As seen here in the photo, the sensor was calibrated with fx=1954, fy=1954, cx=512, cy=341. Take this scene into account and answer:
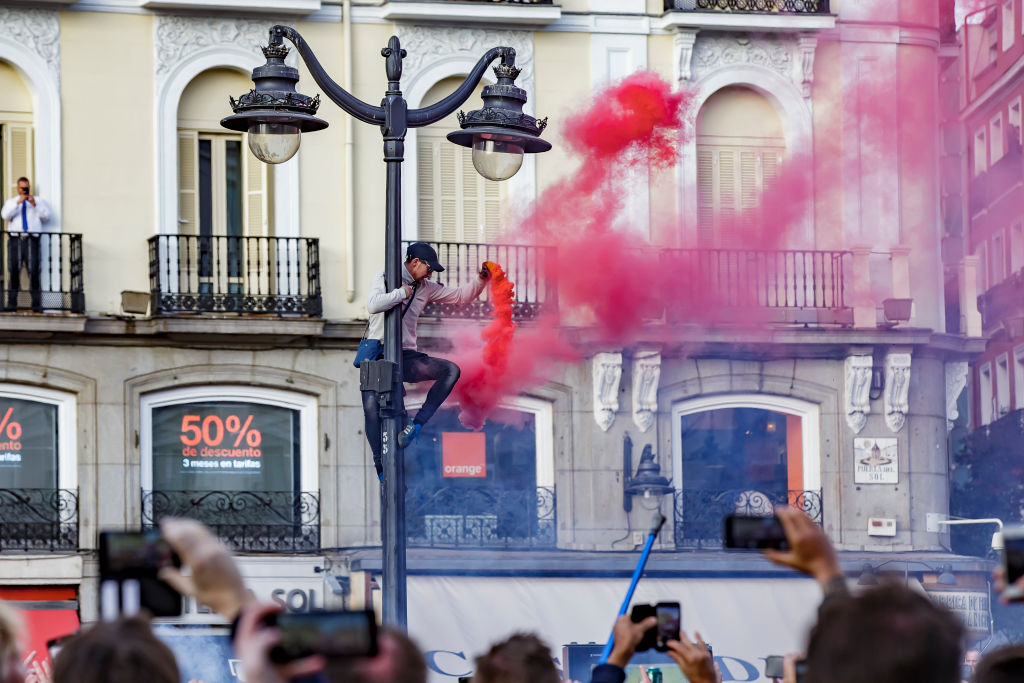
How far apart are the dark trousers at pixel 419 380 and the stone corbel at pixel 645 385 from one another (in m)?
7.51

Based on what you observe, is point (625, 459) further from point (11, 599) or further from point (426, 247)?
point (426, 247)

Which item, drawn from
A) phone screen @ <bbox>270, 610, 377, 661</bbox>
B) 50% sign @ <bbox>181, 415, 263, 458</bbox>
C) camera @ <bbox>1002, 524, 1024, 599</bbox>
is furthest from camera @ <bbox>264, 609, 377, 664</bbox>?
50% sign @ <bbox>181, 415, 263, 458</bbox>

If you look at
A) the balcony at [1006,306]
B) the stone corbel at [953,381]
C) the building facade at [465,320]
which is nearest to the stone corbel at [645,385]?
the building facade at [465,320]

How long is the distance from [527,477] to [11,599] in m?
5.88

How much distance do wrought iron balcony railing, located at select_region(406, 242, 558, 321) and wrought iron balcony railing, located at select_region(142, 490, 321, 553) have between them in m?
2.75

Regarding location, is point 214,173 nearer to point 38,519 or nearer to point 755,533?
point 38,519

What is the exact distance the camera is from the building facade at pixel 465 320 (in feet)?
70.1

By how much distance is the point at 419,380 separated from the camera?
1452cm

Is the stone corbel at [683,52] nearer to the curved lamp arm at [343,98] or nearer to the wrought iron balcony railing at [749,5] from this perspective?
the wrought iron balcony railing at [749,5]

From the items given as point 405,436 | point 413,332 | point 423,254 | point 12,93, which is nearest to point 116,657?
point 405,436

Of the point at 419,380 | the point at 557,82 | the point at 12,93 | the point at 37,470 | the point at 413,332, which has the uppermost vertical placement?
the point at 557,82

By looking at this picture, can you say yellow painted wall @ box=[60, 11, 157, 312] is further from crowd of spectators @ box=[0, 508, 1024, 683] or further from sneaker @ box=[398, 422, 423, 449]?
crowd of spectators @ box=[0, 508, 1024, 683]

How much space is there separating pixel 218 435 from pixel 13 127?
4082 millimetres

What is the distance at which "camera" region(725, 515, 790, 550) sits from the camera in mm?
4750
